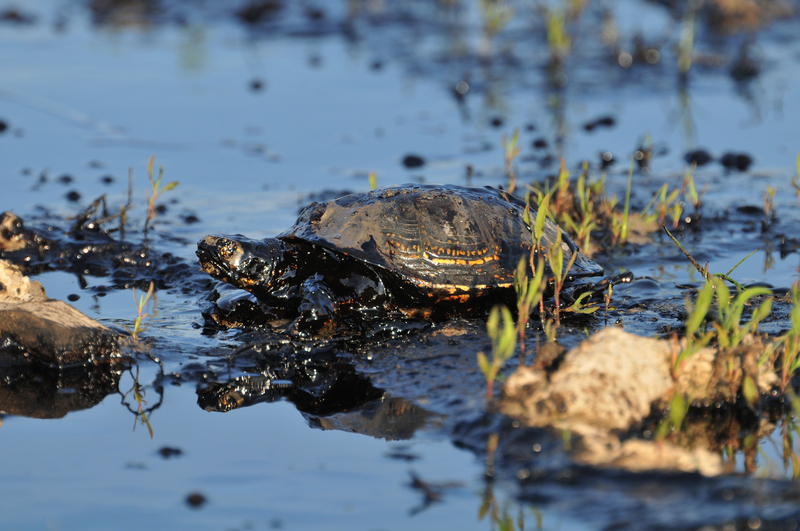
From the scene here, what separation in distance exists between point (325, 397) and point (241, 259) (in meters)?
1.13

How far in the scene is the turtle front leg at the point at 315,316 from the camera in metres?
4.56

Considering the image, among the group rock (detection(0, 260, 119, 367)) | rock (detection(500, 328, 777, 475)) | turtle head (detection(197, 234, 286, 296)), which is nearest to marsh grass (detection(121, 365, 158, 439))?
rock (detection(0, 260, 119, 367))

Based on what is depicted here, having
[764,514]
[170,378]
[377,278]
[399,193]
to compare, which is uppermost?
[399,193]

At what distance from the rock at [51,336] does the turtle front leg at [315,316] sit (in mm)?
994

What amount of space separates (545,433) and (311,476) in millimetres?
1005

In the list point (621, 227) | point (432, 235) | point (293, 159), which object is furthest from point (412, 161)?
point (432, 235)

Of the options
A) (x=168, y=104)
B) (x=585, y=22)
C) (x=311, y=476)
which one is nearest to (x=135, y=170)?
(x=168, y=104)

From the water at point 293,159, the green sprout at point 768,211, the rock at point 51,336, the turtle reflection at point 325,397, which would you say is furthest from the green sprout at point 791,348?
the rock at point 51,336

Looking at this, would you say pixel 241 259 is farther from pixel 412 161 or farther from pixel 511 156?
pixel 412 161

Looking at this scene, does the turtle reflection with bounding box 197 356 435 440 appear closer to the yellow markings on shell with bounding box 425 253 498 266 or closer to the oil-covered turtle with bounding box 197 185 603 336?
the oil-covered turtle with bounding box 197 185 603 336

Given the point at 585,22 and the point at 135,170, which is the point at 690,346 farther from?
the point at 585,22

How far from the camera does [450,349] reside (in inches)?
175

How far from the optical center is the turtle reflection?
3.85 meters

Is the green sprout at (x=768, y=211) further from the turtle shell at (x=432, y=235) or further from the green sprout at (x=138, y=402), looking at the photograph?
the green sprout at (x=138, y=402)
